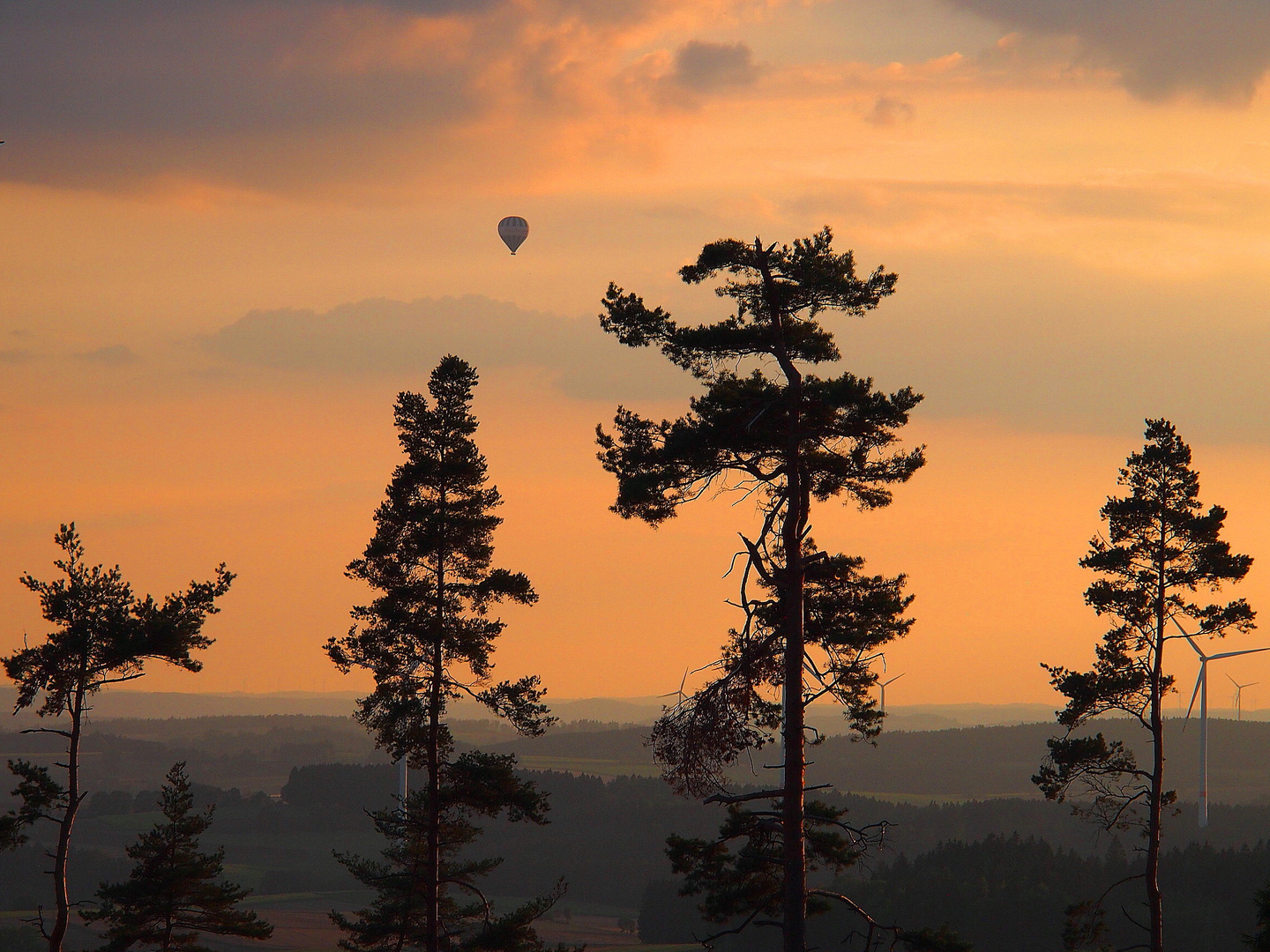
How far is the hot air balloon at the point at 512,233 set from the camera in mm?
105750

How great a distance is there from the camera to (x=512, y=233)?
10575cm

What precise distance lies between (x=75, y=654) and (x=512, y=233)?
2842 inches

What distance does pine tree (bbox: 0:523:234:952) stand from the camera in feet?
122

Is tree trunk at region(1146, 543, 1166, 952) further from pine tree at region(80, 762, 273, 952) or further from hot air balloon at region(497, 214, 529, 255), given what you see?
hot air balloon at region(497, 214, 529, 255)

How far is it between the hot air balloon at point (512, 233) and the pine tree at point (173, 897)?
65267mm

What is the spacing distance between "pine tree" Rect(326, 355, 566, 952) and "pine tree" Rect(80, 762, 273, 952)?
29.6 ft

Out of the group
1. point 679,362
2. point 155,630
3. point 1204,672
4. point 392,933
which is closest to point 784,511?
point 679,362

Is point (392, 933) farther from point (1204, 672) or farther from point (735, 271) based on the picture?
point (1204, 672)

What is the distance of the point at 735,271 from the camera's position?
29.7 meters

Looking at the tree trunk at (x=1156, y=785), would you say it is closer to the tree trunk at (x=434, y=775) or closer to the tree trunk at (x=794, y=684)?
the tree trunk at (x=794, y=684)

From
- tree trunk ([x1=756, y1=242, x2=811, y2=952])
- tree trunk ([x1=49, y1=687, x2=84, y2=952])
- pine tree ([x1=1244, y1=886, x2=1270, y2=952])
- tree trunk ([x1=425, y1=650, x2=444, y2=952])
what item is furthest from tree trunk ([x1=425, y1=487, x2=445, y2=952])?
pine tree ([x1=1244, y1=886, x2=1270, y2=952])

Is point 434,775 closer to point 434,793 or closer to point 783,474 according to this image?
point 434,793

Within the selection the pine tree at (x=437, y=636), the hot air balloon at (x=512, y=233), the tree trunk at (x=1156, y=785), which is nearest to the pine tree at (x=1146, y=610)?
the tree trunk at (x=1156, y=785)

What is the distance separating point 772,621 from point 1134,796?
15.1 m
